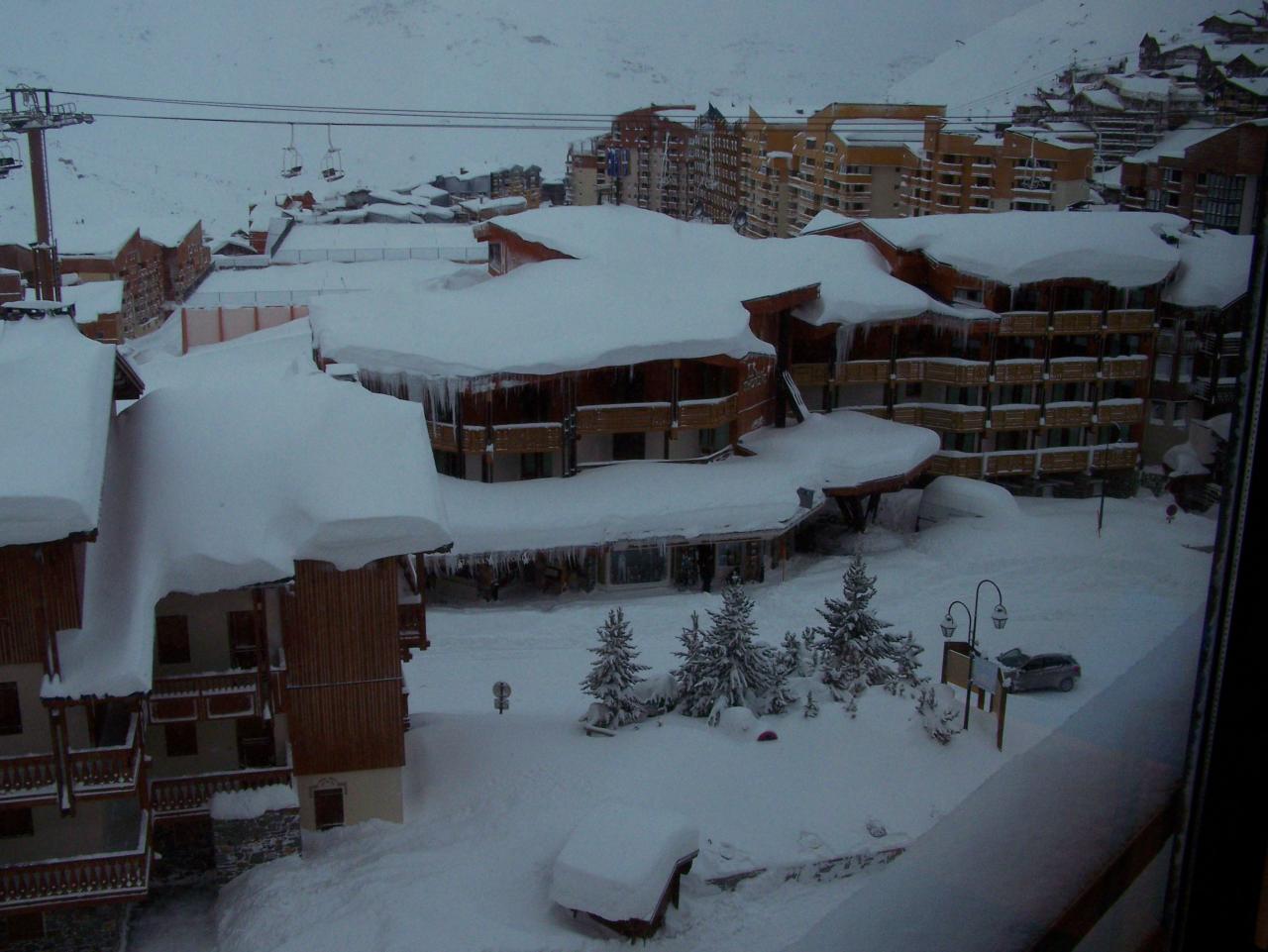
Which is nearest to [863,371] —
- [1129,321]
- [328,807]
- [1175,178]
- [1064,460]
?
[1064,460]

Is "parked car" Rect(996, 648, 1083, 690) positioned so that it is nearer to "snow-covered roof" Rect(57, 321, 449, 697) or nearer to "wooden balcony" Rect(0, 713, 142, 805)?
"snow-covered roof" Rect(57, 321, 449, 697)

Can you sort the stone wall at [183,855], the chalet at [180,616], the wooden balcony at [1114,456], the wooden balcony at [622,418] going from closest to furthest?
the chalet at [180,616] → the stone wall at [183,855] → the wooden balcony at [622,418] → the wooden balcony at [1114,456]

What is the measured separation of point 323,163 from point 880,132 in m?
70.6

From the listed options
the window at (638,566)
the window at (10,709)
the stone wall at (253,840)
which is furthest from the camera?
the window at (638,566)

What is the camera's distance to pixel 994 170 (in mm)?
45438

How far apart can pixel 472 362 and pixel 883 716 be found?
11.1 meters

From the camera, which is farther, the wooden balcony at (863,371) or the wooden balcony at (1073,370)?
the wooden balcony at (1073,370)

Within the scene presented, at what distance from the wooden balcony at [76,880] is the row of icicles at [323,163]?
7867 centimetres

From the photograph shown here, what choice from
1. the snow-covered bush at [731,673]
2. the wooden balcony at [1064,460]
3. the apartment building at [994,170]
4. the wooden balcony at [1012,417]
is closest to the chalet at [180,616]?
the snow-covered bush at [731,673]

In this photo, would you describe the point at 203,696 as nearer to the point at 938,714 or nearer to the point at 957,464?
the point at 938,714

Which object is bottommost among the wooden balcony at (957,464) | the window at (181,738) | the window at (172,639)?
the window at (181,738)

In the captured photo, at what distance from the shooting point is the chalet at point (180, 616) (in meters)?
12.3

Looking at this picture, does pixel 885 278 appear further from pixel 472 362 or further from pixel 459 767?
pixel 459 767

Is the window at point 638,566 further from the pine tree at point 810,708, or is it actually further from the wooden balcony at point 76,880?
the wooden balcony at point 76,880
